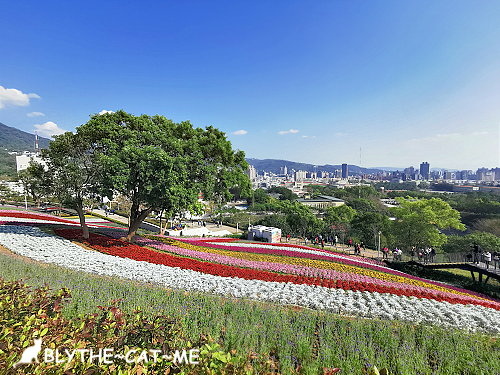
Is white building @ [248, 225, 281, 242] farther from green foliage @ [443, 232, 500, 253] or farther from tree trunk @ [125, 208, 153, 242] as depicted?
green foliage @ [443, 232, 500, 253]

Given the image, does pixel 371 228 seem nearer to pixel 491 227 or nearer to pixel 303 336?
pixel 491 227

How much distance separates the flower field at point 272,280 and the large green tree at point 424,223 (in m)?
20.0

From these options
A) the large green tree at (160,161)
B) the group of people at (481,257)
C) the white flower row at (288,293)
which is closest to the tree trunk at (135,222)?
the large green tree at (160,161)

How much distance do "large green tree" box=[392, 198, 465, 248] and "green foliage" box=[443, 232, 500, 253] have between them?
4742 millimetres

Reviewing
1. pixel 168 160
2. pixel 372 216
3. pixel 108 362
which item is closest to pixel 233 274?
pixel 168 160

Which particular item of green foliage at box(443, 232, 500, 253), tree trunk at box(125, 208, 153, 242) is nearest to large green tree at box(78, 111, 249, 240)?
tree trunk at box(125, 208, 153, 242)

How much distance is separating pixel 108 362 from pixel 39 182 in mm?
15786

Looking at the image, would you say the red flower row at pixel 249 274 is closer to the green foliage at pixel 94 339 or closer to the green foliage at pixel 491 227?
the green foliage at pixel 94 339

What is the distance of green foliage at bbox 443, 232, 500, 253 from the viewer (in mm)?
32625

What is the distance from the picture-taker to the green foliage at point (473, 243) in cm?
3262

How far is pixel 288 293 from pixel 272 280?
2069mm

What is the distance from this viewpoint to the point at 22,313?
3.66 m

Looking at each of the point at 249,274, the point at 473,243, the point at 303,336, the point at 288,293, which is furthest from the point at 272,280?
the point at 473,243

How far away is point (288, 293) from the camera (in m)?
8.46
